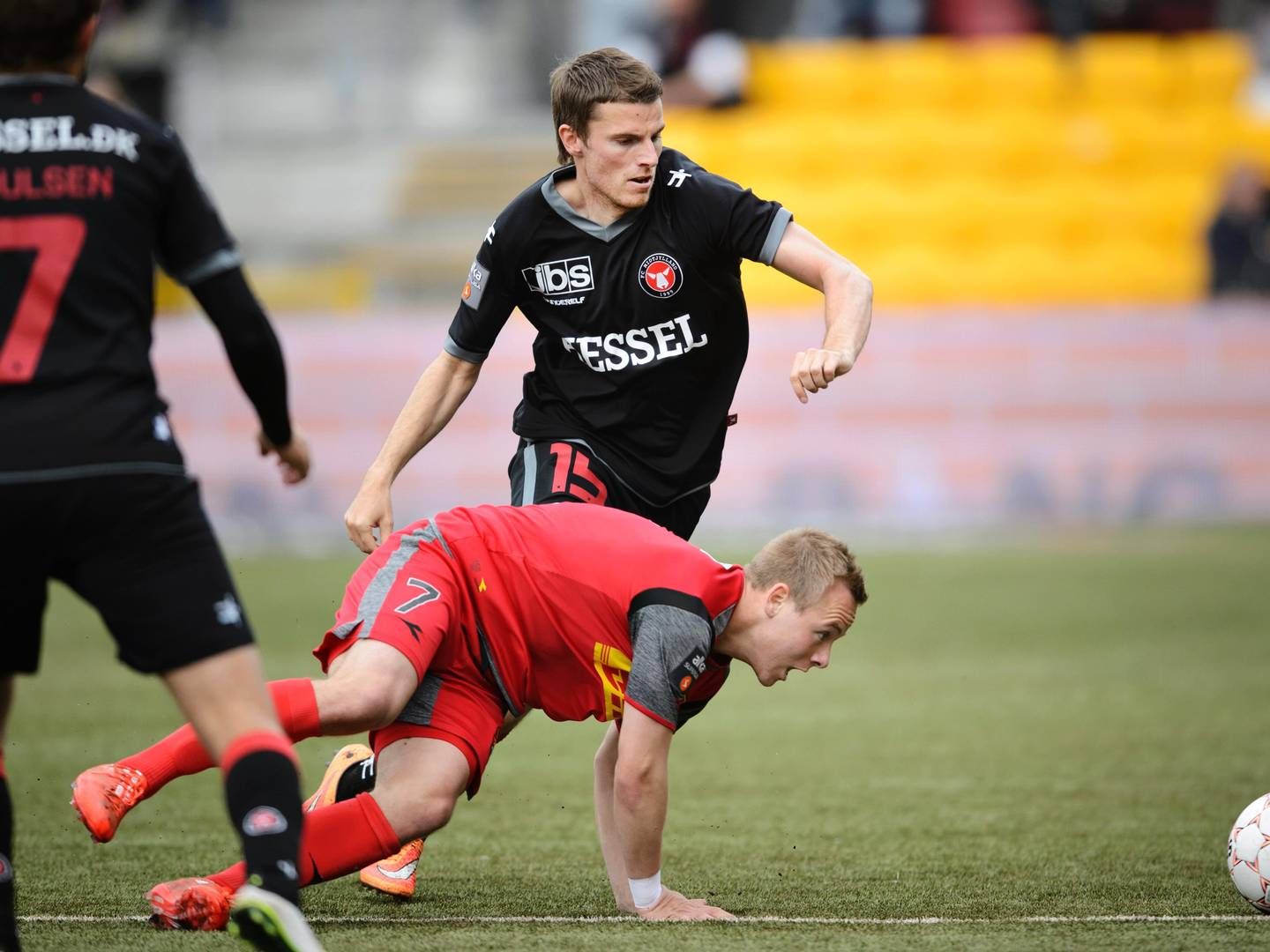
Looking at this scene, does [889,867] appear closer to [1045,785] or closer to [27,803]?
[1045,785]

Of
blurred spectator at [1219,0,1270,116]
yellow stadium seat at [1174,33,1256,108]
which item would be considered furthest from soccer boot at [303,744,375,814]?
yellow stadium seat at [1174,33,1256,108]

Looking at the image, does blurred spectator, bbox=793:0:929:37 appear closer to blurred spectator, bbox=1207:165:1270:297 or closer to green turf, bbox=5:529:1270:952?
blurred spectator, bbox=1207:165:1270:297

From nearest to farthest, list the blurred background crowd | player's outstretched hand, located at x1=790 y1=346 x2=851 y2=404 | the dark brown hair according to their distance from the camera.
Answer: the dark brown hair → player's outstretched hand, located at x1=790 y1=346 x2=851 y2=404 → the blurred background crowd

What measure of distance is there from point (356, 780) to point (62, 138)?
2.17 metres

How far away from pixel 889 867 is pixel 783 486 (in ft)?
29.0

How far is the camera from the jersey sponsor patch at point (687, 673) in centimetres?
423

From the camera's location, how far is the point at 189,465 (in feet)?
45.8

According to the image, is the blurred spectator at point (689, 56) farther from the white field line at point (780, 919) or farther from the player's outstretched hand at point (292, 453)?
the player's outstretched hand at point (292, 453)

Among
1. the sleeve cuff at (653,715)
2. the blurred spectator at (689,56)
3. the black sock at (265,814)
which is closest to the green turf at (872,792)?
the sleeve cuff at (653,715)

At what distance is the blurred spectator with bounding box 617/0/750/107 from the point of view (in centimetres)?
1741

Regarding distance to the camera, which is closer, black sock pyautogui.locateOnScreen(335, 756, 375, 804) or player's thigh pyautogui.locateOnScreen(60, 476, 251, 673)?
player's thigh pyautogui.locateOnScreen(60, 476, 251, 673)

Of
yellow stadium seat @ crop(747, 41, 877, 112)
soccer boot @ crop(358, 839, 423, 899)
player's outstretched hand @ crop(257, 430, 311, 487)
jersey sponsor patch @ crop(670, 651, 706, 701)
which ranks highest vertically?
yellow stadium seat @ crop(747, 41, 877, 112)

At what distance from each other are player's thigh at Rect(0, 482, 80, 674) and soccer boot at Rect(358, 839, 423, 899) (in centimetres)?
166

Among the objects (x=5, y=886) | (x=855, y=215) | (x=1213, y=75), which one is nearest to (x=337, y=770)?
(x=5, y=886)
